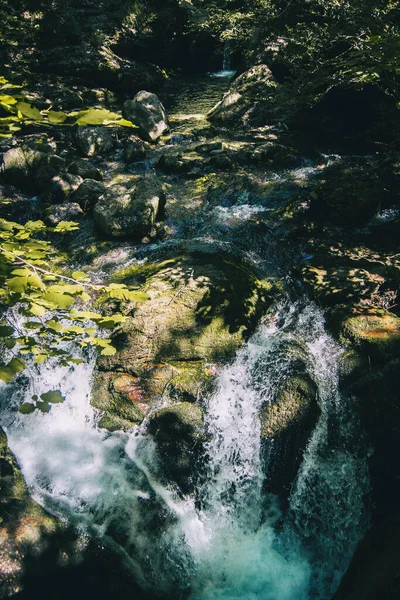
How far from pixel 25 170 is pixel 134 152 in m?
2.77

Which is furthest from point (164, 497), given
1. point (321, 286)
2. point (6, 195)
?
point (6, 195)

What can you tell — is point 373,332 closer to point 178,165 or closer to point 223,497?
point 223,497

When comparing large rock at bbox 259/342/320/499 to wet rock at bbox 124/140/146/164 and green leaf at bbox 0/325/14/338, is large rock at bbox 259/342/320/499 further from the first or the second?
wet rock at bbox 124/140/146/164

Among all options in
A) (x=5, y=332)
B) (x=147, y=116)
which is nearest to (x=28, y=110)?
(x=5, y=332)

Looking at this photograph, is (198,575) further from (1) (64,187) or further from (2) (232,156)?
(2) (232,156)

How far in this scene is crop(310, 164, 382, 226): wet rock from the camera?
7.06m

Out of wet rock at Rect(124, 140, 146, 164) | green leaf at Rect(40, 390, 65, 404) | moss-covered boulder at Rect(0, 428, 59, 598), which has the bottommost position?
moss-covered boulder at Rect(0, 428, 59, 598)

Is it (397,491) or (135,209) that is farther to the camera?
(135,209)

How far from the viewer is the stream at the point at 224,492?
3.67 meters

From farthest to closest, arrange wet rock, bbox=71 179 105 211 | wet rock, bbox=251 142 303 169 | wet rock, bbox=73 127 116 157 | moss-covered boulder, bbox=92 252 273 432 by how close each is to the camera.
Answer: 1. wet rock, bbox=73 127 116 157
2. wet rock, bbox=251 142 303 169
3. wet rock, bbox=71 179 105 211
4. moss-covered boulder, bbox=92 252 273 432

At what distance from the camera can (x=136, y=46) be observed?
15.1m

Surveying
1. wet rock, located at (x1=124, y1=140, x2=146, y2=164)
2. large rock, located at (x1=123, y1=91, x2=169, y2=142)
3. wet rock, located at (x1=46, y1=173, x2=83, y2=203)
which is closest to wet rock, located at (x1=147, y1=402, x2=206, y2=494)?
wet rock, located at (x1=46, y1=173, x2=83, y2=203)

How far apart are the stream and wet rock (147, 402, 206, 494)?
98 millimetres

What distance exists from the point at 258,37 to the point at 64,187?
8.95 m
